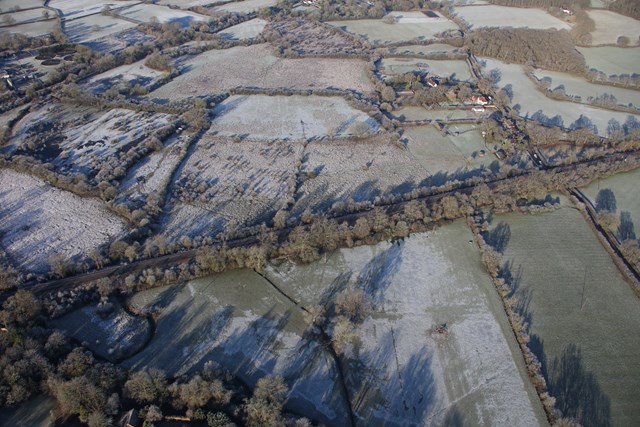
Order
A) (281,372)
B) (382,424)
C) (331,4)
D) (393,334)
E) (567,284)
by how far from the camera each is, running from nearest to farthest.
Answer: (382,424)
(281,372)
(393,334)
(567,284)
(331,4)

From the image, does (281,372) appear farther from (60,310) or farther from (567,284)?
(567,284)

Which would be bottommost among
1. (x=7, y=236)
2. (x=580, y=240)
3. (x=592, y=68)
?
(x=7, y=236)

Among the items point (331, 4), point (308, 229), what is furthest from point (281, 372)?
point (331, 4)

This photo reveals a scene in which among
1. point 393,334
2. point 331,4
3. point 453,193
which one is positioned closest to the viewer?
point 393,334

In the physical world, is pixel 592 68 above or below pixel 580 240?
above

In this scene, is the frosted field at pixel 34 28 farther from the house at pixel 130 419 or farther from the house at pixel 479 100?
the house at pixel 130 419

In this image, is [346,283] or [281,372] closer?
[281,372]

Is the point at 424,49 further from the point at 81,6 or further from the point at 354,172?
the point at 81,6
